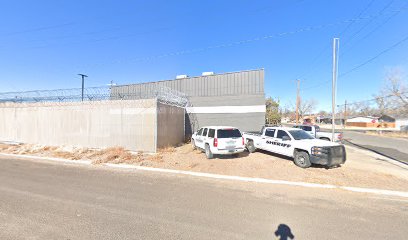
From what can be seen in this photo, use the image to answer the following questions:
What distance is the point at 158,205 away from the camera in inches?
197

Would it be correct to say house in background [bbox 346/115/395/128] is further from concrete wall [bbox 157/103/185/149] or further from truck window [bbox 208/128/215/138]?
truck window [bbox 208/128/215/138]

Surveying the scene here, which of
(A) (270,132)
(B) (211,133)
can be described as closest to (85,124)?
(B) (211,133)

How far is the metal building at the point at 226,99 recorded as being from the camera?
1786cm

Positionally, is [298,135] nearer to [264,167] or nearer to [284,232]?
[264,167]

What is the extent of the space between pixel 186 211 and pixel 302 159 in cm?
663

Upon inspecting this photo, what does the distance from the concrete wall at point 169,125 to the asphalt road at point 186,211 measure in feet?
19.8

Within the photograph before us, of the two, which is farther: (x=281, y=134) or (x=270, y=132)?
(x=270, y=132)

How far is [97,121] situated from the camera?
14.0 m

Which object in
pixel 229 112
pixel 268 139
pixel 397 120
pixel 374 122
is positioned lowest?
pixel 268 139

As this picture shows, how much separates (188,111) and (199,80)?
325cm

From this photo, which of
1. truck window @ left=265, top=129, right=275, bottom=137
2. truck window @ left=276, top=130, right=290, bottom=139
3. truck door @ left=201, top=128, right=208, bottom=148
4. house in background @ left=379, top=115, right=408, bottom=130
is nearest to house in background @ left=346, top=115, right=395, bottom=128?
house in background @ left=379, top=115, right=408, bottom=130

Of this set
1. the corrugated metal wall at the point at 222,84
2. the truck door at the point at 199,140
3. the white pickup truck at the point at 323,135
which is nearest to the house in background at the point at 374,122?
the white pickup truck at the point at 323,135

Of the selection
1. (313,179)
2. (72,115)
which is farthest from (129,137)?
(313,179)

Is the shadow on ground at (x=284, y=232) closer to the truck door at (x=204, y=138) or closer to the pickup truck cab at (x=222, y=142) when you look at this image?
the pickup truck cab at (x=222, y=142)
